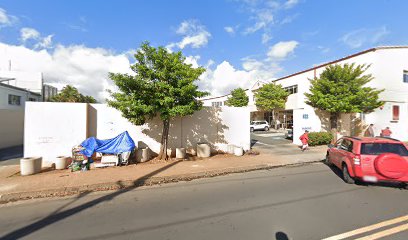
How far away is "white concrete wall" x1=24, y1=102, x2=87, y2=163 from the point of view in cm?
874

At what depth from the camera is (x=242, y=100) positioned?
3444cm

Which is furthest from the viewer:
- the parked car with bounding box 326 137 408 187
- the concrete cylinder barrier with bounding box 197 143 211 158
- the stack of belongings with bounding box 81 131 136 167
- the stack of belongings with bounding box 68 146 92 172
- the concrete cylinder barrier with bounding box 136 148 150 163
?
the concrete cylinder barrier with bounding box 197 143 211 158

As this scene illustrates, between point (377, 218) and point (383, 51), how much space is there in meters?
18.4

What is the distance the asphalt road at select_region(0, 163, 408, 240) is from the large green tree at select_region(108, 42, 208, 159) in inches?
143

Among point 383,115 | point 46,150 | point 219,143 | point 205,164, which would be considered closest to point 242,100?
point 383,115

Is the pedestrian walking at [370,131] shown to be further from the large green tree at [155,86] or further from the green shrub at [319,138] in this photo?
the large green tree at [155,86]

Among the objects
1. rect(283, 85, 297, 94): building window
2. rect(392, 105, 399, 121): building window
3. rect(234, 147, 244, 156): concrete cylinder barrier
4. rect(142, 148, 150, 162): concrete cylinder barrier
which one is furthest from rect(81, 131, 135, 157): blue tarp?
rect(283, 85, 297, 94): building window

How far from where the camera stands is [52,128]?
9.00 meters

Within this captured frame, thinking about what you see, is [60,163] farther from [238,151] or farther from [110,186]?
[238,151]

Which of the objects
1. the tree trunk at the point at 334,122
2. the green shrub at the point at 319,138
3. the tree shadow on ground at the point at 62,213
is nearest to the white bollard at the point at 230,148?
the tree shadow on ground at the point at 62,213

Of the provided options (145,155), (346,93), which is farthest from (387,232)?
(346,93)

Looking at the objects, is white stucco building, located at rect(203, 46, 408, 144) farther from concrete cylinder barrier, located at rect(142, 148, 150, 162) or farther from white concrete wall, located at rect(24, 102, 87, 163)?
white concrete wall, located at rect(24, 102, 87, 163)

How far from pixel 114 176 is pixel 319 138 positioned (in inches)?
556

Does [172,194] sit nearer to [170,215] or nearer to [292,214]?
[170,215]
